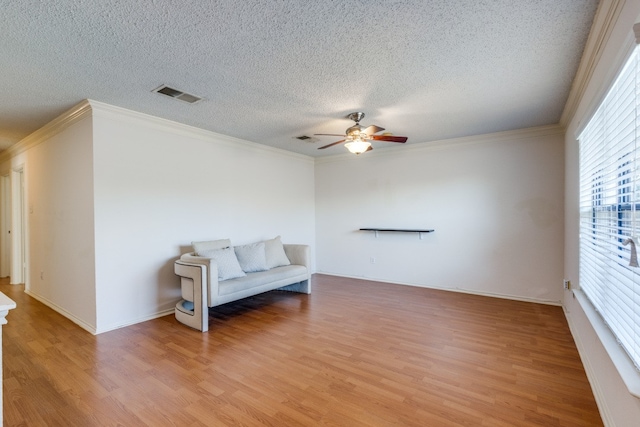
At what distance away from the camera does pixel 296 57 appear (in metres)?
2.39

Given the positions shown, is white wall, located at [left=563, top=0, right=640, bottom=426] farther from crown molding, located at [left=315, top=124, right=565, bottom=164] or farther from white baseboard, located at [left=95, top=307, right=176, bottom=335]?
white baseboard, located at [left=95, top=307, right=176, bottom=335]

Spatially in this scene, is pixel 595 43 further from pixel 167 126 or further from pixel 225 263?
pixel 167 126

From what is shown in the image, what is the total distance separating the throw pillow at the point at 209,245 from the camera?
3.96m

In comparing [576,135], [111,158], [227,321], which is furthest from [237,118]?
[576,135]

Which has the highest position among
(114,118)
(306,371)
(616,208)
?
(114,118)

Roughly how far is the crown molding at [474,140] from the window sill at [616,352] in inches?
105

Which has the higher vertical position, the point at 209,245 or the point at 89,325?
the point at 209,245

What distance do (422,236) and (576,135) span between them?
8.60 ft

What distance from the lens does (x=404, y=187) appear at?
546cm

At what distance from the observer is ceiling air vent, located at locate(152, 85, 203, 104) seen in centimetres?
296

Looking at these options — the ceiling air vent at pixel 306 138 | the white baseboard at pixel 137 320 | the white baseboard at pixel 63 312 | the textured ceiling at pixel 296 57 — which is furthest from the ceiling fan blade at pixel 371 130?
the white baseboard at pixel 63 312

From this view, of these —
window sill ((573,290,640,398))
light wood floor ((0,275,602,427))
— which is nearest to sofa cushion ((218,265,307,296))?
light wood floor ((0,275,602,427))

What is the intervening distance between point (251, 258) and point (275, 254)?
51 cm

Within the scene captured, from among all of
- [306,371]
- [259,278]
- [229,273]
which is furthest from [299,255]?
[306,371]
